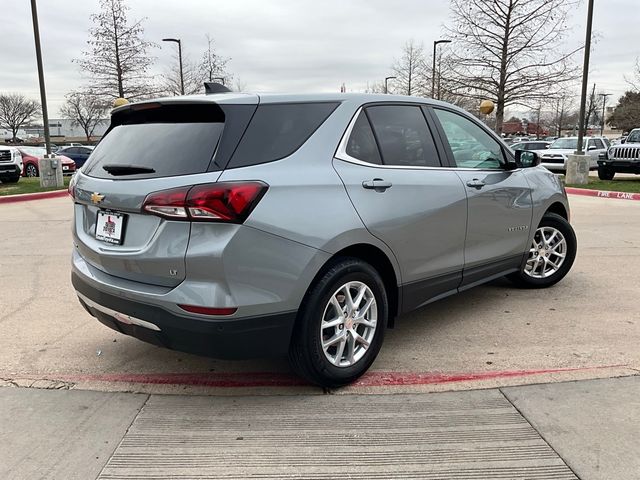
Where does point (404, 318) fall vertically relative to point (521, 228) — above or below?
below

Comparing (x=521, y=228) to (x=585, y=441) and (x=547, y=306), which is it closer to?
(x=547, y=306)

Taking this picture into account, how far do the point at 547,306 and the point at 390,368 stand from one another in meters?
1.94

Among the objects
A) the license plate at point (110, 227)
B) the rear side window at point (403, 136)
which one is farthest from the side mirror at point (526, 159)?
the license plate at point (110, 227)

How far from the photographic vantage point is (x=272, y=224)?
280 cm

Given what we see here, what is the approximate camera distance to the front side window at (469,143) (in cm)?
415

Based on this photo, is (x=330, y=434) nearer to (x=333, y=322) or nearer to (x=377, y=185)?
(x=333, y=322)

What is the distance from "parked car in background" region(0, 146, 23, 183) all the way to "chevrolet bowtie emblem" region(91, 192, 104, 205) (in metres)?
16.9

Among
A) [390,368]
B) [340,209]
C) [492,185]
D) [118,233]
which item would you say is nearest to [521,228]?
[492,185]

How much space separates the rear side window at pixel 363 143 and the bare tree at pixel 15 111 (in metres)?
90.0

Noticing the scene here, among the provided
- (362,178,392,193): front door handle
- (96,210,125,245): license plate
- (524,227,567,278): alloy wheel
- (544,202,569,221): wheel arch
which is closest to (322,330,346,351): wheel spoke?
(362,178,392,193): front door handle

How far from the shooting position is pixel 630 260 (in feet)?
21.1

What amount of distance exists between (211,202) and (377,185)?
111 cm

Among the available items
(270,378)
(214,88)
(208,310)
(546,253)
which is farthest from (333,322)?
(546,253)

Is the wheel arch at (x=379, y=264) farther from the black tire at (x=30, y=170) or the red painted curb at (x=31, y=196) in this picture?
the black tire at (x=30, y=170)
